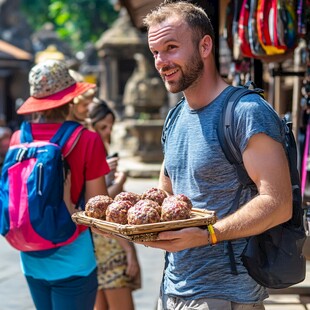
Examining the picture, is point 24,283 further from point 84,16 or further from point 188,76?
point 84,16

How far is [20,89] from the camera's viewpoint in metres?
29.6

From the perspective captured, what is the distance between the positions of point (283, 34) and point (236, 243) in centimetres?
226

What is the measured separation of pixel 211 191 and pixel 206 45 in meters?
0.49

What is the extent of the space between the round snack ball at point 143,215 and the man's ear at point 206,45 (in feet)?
1.86

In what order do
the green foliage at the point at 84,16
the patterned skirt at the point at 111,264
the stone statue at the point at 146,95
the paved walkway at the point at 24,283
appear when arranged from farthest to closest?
the green foliage at the point at 84,16 → the stone statue at the point at 146,95 → the paved walkway at the point at 24,283 → the patterned skirt at the point at 111,264

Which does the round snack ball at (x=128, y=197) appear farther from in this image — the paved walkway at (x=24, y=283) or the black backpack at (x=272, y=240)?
the paved walkway at (x=24, y=283)

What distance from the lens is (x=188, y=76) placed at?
2.66m

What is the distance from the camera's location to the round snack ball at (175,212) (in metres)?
2.45

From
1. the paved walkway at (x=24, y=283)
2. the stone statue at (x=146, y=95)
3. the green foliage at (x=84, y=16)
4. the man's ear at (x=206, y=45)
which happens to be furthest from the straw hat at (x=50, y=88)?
the green foliage at (x=84, y=16)

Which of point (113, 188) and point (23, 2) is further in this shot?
point (23, 2)

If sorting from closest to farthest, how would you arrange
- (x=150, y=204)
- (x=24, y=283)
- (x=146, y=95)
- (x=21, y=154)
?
(x=150, y=204), (x=21, y=154), (x=24, y=283), (x=146, y=95)

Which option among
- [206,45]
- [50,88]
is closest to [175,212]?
[206,45]

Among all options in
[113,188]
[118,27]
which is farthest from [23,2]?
[113,188]

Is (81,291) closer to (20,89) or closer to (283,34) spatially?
(283,34)
